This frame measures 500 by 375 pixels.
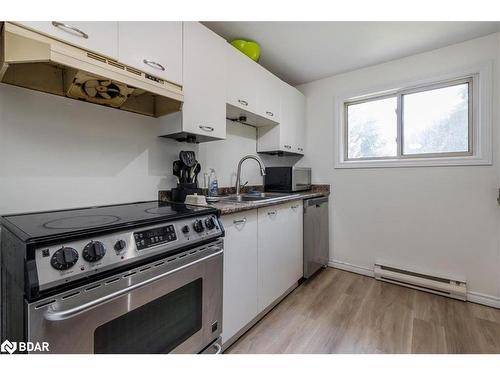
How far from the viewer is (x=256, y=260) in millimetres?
1565

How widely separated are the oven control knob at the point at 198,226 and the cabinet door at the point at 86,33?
0.87 meters

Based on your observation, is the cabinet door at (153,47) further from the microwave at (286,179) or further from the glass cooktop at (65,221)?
the microwave at (286,179)

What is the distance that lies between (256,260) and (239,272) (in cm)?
19

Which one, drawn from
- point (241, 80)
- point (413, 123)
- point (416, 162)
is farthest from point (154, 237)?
point (413, 123)

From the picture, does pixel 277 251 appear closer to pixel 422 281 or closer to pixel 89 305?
pixel 89 305

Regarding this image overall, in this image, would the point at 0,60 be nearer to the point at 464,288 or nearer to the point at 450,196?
the point at 450,196

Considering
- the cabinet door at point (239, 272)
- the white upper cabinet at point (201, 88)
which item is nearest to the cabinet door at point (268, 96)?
the white upper cabinet at point (201, 88)

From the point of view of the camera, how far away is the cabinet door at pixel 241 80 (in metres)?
1.74

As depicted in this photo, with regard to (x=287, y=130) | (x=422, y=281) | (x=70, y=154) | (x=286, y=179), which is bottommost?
(x=422, y=281)

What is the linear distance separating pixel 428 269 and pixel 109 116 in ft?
Result: 9.67

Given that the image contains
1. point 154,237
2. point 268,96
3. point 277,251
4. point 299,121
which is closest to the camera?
point 154,237

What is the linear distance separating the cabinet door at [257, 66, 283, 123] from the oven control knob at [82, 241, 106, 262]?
1.67 metres
